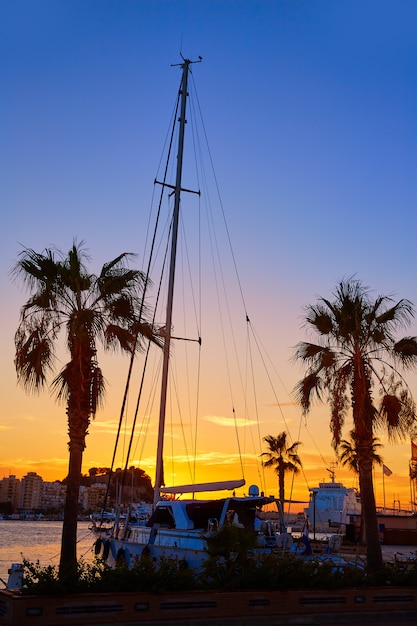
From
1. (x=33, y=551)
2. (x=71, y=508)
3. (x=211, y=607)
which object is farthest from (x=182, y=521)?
(x=33, y=551)

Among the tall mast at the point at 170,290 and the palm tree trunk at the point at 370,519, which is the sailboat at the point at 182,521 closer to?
the tall mast at the point at 170,290

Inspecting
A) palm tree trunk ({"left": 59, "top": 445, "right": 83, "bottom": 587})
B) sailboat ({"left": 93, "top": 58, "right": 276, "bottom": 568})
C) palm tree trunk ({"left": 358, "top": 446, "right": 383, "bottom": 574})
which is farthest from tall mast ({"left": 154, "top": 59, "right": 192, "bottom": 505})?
palm tree trunk ({"left": 358, "top": 446, "right": 383, "bottom": 574})

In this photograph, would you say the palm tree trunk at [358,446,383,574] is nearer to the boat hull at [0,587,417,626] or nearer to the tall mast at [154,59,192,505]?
the boat hull at [0,587,417,626]

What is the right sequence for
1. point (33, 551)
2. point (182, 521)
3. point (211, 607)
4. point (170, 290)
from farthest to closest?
1. point (33, 551)
2. point (170, 290)
3. point (182, 521)
4. point (211, 607)

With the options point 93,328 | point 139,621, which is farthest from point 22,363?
point 139,621

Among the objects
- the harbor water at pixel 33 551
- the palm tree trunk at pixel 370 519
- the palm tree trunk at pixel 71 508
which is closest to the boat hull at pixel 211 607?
the harbor water at pixel 33 551

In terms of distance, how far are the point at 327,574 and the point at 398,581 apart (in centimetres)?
218

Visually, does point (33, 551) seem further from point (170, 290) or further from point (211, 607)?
point (211, 607)

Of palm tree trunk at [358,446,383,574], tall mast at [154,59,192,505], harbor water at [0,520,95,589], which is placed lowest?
harbor water at [0,520,95,589]

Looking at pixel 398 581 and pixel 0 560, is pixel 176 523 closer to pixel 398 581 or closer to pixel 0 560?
pixel 398 581

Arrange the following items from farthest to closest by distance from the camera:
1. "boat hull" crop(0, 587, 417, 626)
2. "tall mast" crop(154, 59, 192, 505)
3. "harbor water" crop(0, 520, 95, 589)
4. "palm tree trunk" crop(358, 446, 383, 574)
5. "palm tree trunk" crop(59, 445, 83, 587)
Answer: "harbor water" crop(0, 520, 95, 589) → "tall mast" crop(154, 59, 192, 505) → "palm tree trunk" crop(358, 446, 383, 574) → "palm tree trunk" crop(59, 445, 83, 587) → "boat hull" crop(0, 587, 417, 626)

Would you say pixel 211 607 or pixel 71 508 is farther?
pixel 71 508

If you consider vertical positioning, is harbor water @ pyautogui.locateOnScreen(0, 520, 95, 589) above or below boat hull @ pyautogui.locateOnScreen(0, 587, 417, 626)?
below

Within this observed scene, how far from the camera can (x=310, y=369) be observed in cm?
2609
